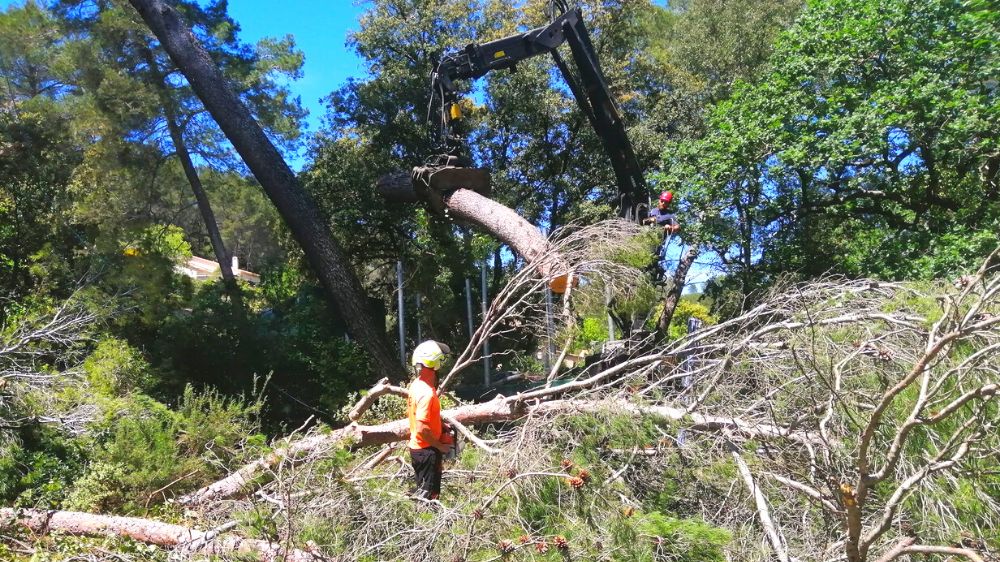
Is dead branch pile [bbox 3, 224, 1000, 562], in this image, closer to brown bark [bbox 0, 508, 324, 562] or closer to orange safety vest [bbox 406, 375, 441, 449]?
brown bark [bbox 0, 508, 324, 562]

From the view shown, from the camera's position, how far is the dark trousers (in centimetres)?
379

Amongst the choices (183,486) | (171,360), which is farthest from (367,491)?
(171,360)

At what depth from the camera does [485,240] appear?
32.8 ft

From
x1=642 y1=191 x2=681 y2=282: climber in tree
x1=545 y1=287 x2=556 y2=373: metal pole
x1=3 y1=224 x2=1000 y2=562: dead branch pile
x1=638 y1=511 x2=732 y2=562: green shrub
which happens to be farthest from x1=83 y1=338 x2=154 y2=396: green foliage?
x1=638 y1=511 x2=732 y2=562: green shrub

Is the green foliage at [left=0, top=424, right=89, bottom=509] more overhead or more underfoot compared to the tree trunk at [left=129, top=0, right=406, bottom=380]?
more underfoot

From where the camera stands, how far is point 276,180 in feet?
26.8

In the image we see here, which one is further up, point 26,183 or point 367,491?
point 26,183

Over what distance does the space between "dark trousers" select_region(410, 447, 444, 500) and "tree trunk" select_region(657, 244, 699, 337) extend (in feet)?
14.8

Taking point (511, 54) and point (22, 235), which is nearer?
point (511, 54)

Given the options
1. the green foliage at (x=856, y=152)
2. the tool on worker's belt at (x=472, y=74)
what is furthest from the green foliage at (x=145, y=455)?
the green foliage at (x=856, y=152)

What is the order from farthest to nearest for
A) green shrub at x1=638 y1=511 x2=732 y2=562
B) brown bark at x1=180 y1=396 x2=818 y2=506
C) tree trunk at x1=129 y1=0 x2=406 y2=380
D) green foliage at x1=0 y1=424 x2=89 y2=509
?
tree trunk at x1=129 y1=0 x2=406 y2=380 < green foliage at x1=0 y1=424 x2=89 y2=509 < brown bark at x1=180 y1=396 x2=818 y2=506 < green shrub at x1=638 y1=511 x2=732 y2=562

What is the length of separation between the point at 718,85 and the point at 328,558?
1032 centimetres

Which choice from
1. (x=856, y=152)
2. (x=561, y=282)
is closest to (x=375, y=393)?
(x=561, y=282)

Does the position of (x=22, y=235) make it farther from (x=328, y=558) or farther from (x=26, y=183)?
(x=328, y=558)
